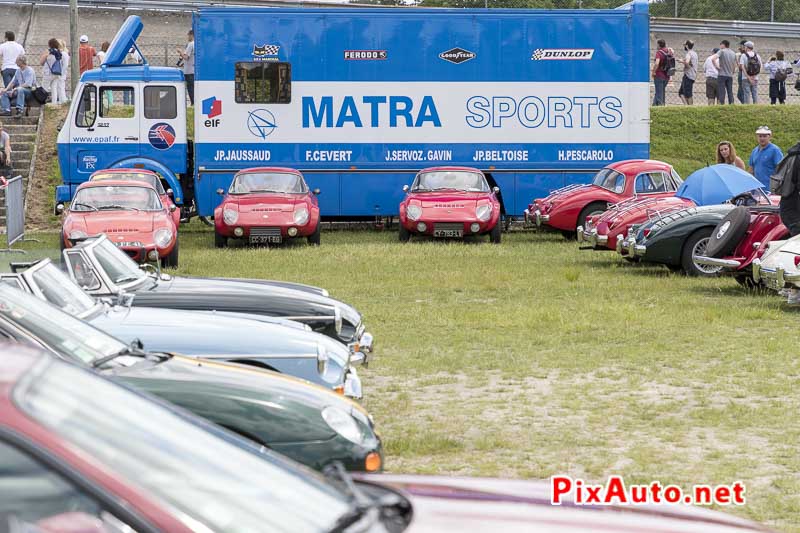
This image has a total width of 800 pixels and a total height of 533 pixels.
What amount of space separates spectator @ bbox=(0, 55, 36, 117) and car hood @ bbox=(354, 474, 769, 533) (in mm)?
29603

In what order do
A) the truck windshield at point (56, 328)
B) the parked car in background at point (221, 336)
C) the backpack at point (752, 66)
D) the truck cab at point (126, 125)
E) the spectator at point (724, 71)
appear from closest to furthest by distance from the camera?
the truck windshield at point (56, 328) < the parked car in background at point (221, 336) < the truck cab at point (126, 125) < the spectator at point (724, 71) < the backpack at point (752, 66)

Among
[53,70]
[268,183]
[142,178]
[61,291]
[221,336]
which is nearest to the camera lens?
[221,336]

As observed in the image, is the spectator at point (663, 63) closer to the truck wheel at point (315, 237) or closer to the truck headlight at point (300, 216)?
the truck wheel at point (315, 237)

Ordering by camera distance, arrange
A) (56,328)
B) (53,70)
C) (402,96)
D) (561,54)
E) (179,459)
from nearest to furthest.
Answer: (179,459), (56,328), (402,96), (561,54), (53,70)

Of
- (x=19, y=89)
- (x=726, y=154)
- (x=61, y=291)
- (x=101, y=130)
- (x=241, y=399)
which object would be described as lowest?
(x=241, y=399)

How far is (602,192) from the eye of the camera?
23750 mm

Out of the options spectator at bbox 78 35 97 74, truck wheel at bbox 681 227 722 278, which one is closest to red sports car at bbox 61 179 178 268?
truck wheel at bbox 681 227 722 278

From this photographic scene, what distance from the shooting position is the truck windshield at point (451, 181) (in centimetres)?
2369

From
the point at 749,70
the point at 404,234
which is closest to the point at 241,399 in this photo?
the point at 404,234

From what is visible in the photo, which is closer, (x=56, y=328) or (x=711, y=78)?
(x=56, y=328)

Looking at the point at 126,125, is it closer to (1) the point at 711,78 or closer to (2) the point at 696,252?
(2) the point at 696,252

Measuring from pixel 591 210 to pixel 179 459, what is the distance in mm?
20888

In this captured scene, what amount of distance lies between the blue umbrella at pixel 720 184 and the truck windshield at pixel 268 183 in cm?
725

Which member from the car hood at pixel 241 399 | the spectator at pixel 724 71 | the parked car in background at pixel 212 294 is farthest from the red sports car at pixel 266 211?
the spectator at pixel 724 71
